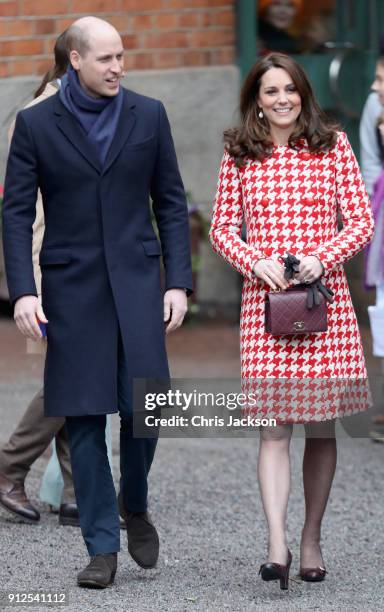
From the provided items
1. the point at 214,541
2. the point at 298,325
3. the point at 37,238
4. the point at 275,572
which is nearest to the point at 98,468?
the point at 275,572

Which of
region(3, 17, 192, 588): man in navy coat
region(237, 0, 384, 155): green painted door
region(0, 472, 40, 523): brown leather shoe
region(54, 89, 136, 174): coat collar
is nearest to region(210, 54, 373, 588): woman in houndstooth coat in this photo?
region(3, 17, 192, 588): man in navy coat

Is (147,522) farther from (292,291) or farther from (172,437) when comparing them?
(172,437)

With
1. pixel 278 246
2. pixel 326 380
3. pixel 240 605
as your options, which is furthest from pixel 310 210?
pixel 240 605

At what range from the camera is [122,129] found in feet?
17.4

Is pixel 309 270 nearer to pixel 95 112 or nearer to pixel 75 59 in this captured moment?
pixel 95 112

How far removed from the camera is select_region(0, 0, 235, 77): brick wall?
32.6 ft

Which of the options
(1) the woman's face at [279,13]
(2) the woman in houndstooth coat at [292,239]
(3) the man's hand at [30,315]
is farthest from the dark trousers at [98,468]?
(1) the woman's face at [279,13]

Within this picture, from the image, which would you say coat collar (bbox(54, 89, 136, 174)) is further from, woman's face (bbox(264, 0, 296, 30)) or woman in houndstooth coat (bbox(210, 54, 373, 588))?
woman's face (bbox(264, 0, 296, 30))

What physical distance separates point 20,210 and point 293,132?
0.97 meters

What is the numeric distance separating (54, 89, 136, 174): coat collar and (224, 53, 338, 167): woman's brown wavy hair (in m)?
0.38

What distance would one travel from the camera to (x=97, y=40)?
16.9ft

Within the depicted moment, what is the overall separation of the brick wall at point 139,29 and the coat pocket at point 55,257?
4521mm

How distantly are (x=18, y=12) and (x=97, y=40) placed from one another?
4.92m

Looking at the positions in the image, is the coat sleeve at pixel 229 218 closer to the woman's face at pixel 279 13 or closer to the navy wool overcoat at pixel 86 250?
the navy wool overcoat at pixel 86 250
